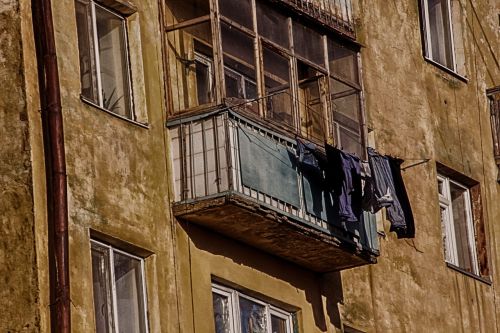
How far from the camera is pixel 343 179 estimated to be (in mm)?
23750

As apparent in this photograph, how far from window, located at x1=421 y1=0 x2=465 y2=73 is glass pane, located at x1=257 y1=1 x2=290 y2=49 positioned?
578 cm

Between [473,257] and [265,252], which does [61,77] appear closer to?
[265,252]

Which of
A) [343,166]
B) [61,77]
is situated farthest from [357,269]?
[61,77]

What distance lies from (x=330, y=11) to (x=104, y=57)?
3.63 meters

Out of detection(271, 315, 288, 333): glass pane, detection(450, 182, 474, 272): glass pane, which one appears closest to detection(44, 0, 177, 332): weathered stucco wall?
detection(271, 315, 288, 333): glass pane

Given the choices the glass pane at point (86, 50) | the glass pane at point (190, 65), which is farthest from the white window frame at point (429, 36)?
the glass pane at point (86, 50)

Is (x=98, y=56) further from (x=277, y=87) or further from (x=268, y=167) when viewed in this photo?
(x=277, y=87)

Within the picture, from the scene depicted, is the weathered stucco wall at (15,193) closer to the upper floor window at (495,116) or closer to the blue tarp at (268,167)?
the blue tarp at (268,167)

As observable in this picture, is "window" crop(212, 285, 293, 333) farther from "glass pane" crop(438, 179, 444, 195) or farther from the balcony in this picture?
"glass pane" crop(438, 179, 444, 195)

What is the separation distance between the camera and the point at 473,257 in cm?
2845

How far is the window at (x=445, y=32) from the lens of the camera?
29.5 metres

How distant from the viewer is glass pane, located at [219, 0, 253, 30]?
23.0m

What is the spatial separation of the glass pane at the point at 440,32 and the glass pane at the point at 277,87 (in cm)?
606

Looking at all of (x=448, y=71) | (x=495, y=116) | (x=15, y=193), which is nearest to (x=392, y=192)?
(x=448, y=71)
